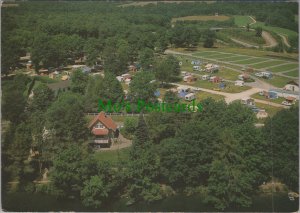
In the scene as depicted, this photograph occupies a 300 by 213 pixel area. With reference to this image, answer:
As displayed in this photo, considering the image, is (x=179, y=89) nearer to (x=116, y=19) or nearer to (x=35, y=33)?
(x=35, y=33)

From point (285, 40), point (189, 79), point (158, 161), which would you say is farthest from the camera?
point (285, 40)

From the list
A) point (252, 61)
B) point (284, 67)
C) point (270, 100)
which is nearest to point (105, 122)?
point (270, 100)

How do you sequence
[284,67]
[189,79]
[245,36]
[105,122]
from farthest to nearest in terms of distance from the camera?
[245,36]
[189,79]
[284,67]
[105,122]

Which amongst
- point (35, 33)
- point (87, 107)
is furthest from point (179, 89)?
point (35, 33)

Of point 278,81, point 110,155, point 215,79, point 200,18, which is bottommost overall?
point 110,155

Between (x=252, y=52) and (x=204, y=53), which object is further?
(x=204, y=53)

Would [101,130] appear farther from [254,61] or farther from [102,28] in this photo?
[102,28]

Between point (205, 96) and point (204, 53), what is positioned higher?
point (204, 53)

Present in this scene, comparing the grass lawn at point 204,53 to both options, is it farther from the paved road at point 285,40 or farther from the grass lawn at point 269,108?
the grass lawn at point 269,108
